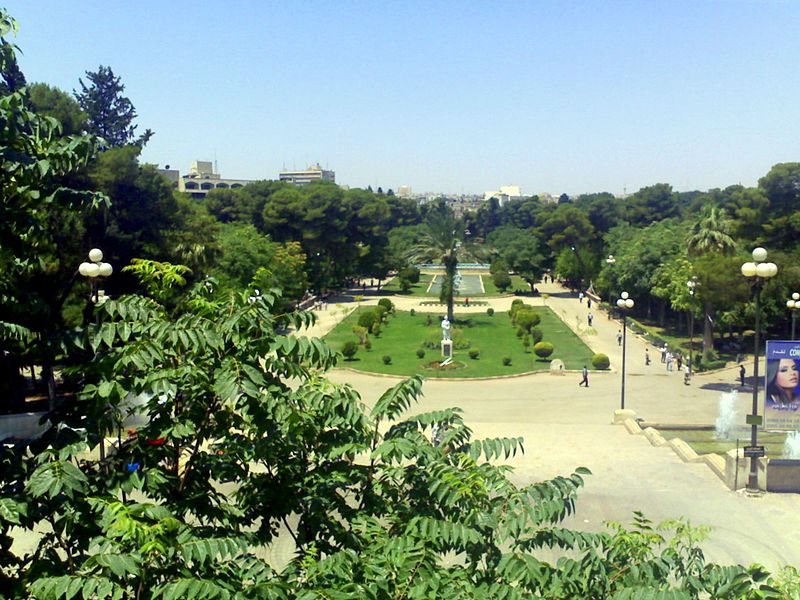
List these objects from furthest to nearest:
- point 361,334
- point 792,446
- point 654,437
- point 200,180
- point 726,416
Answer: point 200,180 < point 361,334 < point 726,416 < point 654,437 < point 792,446

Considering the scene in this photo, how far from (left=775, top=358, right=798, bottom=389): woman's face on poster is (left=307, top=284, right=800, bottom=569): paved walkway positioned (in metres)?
2.93

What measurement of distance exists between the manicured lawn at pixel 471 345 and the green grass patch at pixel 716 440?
11.1 m

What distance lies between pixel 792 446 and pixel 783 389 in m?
3.24

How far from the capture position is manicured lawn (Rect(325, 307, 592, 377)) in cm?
3650

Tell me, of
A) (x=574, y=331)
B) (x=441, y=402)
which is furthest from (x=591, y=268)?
(x=441, y=402)

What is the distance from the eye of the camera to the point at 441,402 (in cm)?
2944

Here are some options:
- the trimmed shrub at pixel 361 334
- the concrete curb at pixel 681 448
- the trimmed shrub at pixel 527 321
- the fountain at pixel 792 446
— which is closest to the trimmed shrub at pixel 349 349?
the trimmed shrub at pixel 361 334

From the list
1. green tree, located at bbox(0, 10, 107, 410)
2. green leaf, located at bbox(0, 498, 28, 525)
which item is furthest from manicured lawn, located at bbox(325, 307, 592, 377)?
green leaf, located at bbox(0, 498, 28, 525)

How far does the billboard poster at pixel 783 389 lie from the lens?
1955cm

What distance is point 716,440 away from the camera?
23.9 meters

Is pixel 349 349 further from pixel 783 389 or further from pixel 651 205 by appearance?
pixel 651 205

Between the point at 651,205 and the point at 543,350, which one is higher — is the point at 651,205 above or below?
above

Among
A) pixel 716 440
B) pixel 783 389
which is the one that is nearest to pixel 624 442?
pixel 716 440

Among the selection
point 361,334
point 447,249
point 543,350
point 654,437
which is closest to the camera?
point 654,437
